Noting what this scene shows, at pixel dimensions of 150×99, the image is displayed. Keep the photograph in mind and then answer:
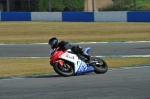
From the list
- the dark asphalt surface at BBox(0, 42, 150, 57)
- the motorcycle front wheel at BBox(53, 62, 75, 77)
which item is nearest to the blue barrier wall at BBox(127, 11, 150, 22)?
the dark asphalt surface at BBox(0, 42, 150, 57)

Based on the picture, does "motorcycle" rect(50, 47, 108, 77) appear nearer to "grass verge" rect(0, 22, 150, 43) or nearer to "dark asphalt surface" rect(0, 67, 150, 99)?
"dark asphalt surface" rect(0, 67, 150, 99)

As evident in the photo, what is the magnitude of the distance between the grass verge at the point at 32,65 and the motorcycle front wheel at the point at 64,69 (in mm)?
1238

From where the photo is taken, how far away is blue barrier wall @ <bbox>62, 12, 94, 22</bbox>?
37000mm

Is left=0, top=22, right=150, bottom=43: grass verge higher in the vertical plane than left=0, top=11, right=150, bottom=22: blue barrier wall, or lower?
lower

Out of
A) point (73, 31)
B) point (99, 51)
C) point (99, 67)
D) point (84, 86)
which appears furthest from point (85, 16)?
point (84, 86)

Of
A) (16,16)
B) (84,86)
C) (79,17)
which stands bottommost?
(84,86)

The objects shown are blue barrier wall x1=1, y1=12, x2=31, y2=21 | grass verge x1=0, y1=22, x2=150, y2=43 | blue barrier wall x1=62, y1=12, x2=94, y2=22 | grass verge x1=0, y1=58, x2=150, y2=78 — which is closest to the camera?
grass verge x1=0, y1=58, x2=150, y2=78

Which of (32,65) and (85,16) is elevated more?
(85,16)

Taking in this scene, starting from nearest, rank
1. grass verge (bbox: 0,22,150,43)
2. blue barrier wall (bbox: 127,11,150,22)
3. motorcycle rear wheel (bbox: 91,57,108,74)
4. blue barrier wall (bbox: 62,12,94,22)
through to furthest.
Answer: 1. motorcycle rear wheel (bbox: 91,57,108,74)
2. grass verge (bbox: 0,22,150,43)
3. blue barrier wall (bbox: 127,11,150,22)
4. blue barrier wall (bbox: 62,12,94,22)

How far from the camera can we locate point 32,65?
16.6m

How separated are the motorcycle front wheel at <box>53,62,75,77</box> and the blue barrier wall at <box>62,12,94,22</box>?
23647 mm

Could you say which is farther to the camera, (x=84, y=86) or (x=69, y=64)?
(x=69, y=64)

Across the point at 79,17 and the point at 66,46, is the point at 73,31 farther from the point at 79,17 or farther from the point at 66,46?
the point at 66,46

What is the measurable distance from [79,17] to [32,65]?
68.8ft
